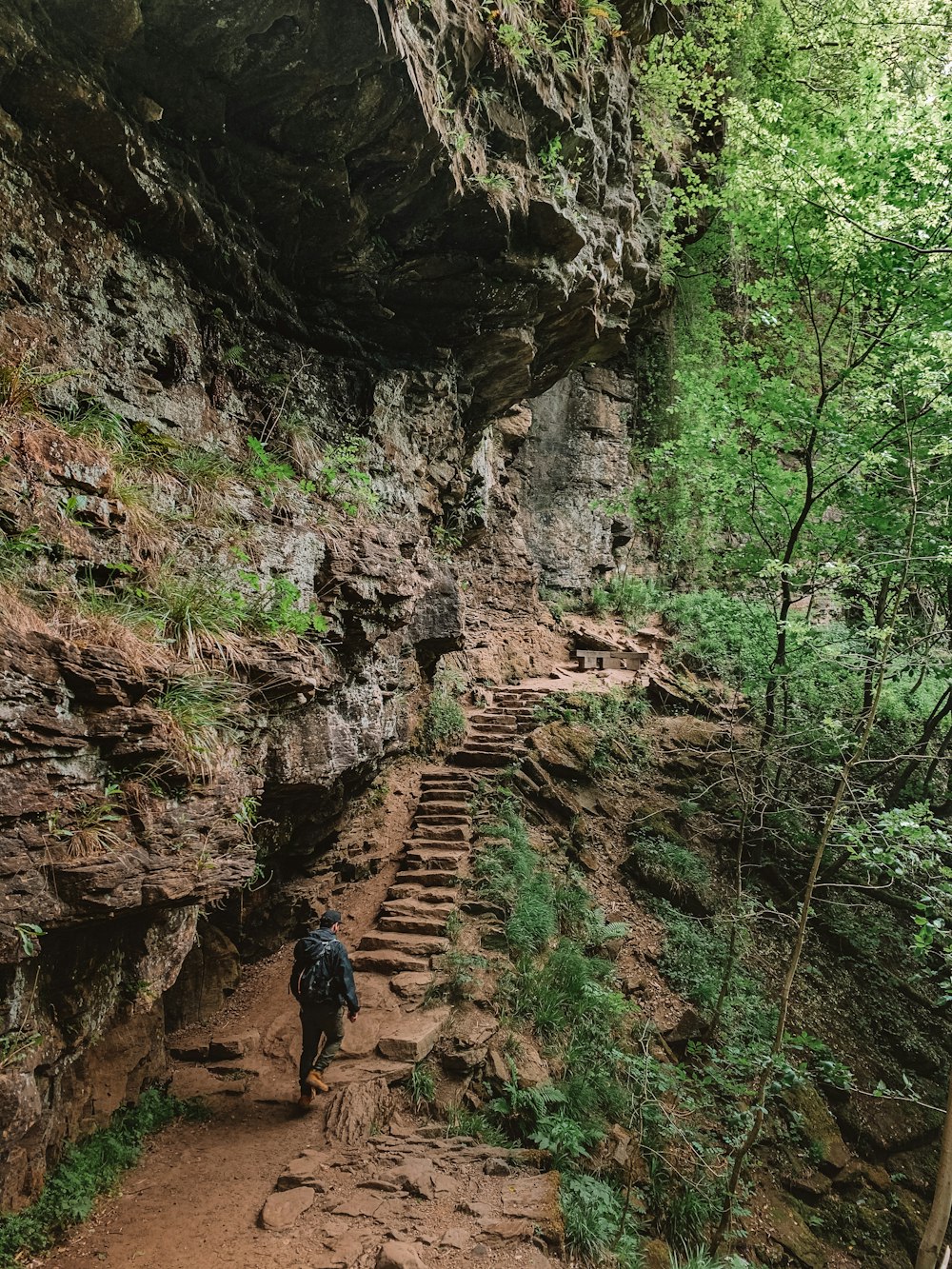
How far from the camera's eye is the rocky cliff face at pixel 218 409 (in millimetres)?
3902

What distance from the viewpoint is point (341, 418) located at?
830cm

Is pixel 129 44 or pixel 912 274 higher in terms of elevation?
pixel 912 274

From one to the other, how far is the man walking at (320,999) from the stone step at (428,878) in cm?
283

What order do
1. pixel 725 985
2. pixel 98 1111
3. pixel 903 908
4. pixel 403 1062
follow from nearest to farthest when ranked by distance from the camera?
pixel 98 1111, pixel 403 1062, pixel 725 985, pixel 903 908

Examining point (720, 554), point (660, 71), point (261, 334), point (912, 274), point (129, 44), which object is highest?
point (660, 71)

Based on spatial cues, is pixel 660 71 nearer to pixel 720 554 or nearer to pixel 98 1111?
pixel 720 554

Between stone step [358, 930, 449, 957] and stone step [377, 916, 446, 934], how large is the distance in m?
0.08

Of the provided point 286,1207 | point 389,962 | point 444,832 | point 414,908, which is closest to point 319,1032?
point 286,1207

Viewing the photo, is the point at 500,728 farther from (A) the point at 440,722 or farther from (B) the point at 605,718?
(B) the point at 605,718

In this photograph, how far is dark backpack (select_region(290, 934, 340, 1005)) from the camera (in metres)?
5.46

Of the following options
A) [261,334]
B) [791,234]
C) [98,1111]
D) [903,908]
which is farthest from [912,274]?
[98,1111]

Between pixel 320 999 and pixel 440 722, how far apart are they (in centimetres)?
645

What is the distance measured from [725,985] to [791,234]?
1021 centimetres

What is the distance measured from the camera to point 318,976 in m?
5.46
